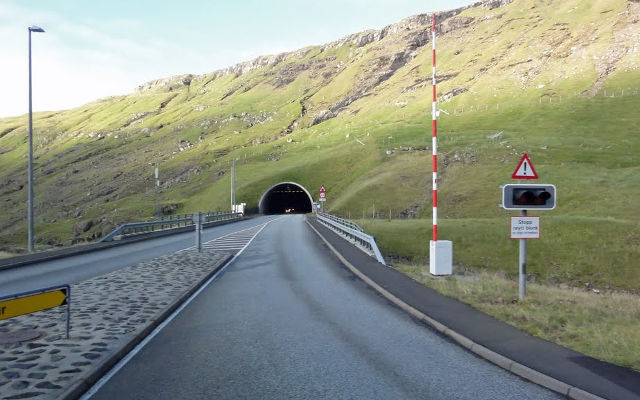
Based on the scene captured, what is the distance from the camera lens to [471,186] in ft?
174

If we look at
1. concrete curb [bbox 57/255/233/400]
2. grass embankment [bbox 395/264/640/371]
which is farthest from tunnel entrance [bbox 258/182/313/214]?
concrete curb [bbox 57/255/233/400]

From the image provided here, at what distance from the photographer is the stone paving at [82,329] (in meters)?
5.93

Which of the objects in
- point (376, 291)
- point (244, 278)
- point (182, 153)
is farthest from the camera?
point (182, 153)

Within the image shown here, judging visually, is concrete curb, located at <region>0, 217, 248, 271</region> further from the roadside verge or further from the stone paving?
the roadside verge

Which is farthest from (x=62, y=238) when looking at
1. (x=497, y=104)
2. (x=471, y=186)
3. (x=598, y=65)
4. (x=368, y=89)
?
(x=368, y=89)

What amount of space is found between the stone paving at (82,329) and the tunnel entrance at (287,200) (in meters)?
72.3

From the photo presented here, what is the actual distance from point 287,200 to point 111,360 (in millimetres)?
97111

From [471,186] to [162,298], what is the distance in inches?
1817

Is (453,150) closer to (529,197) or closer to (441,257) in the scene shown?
(441,257)

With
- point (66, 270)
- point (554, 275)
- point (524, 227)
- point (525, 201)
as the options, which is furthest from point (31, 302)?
point (554, 275)

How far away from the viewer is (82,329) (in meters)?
8.39

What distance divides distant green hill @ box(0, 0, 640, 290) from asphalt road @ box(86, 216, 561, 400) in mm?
21312

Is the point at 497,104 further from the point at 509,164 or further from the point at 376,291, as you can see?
the point at 376,291

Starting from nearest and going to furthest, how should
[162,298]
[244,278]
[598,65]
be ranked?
[162,298] < [244,278] < [598,65]
